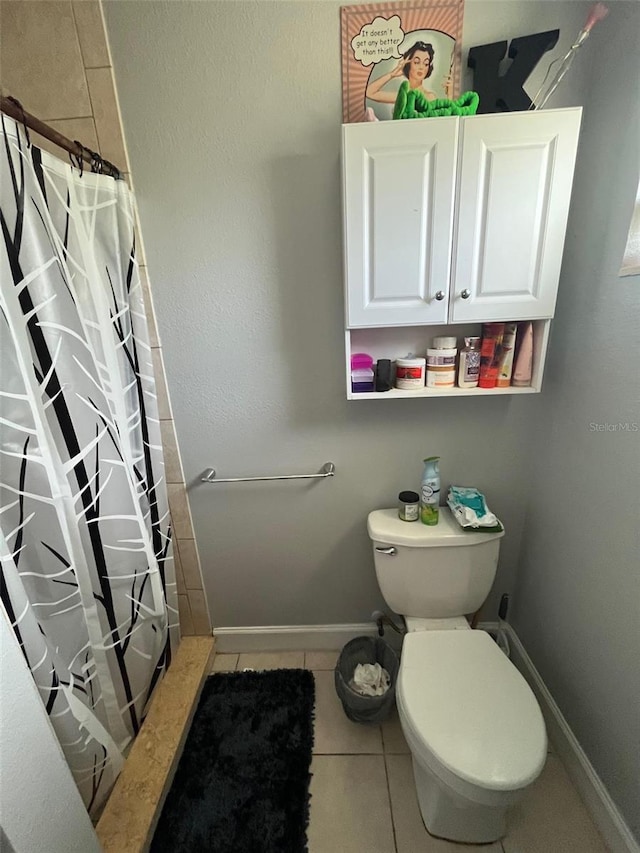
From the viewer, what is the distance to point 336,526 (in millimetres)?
1449

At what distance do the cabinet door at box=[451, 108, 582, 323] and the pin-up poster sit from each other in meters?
0.24

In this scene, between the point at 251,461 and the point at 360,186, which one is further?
the point at 251,461

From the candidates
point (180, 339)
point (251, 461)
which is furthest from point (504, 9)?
point (251, 461)

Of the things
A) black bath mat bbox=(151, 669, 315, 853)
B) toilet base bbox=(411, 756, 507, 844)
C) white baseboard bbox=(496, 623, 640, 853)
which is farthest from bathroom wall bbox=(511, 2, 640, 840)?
black bath mat bbox=(151, 669, 315, 853)

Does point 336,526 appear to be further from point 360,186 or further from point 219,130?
point 219,130

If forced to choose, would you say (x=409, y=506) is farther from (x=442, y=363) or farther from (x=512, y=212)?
(x=512, y=212)

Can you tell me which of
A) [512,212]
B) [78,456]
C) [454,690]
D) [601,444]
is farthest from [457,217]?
[454,690]

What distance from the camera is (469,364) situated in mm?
1146

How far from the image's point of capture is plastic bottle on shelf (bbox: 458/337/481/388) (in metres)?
1.14

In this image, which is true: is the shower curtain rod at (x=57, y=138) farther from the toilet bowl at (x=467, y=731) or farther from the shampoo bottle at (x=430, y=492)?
the toilet bowl at (x=467, y=731)

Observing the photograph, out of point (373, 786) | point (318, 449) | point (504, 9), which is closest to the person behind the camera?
point (504, 9)

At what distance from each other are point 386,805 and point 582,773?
60 cm

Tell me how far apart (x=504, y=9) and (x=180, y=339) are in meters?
1.28

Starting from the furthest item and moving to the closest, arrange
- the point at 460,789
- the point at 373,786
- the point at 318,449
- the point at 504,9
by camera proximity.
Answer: the point at 318,449, the point at 373,786, the point at 504,9, the point at 460,789
